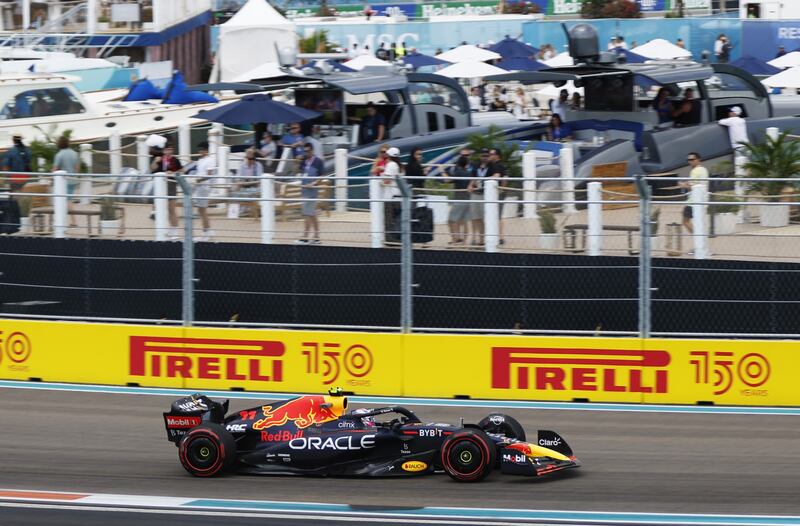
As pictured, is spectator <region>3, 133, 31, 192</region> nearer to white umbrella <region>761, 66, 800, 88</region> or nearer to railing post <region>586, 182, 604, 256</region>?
railing post <region>586, 182, 604, 256</region>

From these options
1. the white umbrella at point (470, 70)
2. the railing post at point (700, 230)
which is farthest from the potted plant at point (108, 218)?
the white umbrella at point (470, 70)

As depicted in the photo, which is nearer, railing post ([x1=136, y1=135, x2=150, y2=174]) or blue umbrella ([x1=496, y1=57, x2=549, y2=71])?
railing post ([x1=136, y1=135, x2=150, y2=174])

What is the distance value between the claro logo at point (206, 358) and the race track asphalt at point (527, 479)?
860 mm

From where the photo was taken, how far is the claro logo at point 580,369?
12.8 metres

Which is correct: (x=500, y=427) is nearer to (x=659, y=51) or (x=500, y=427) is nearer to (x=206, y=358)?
(x=206, y=358)

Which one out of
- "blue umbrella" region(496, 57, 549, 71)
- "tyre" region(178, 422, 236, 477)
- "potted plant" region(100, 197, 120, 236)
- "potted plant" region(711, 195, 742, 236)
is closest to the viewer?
"tyre" region(178, 422, 236, 477)

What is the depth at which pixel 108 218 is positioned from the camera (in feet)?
47.1

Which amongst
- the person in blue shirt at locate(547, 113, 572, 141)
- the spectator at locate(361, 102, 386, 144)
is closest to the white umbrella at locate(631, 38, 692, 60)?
the person in blue shirt at locate(547, 113, 572, 141)

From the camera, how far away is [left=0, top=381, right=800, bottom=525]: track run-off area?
8.90 m

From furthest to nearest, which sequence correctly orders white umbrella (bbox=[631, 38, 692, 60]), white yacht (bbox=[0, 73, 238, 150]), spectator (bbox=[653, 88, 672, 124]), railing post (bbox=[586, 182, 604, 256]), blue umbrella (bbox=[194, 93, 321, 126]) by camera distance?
white umbrella (bbox=[631, 38, 692, 60]) < white yacht (bbox=[0, 73, 238, 150]) < spectator (bbox=[653, 88, 672, 124]) < blue umbrella (bbox=[194, 93, 321, 126]) < railing post (bbox=[586, 182, 604, 256])

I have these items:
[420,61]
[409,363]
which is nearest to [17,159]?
[409,363]

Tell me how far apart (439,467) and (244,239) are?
16.0 ft

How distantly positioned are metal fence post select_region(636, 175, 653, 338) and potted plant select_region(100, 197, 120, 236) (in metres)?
5.89

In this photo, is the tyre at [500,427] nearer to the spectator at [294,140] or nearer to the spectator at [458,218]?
the spectator at [458,218]
